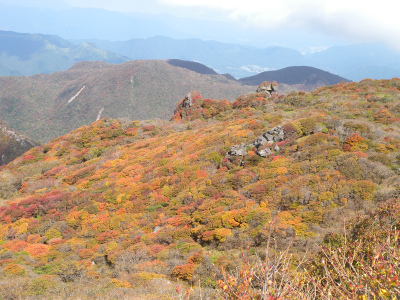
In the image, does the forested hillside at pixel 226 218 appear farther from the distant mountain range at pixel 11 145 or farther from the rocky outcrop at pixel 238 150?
the distant mountain range at pixel 11 145

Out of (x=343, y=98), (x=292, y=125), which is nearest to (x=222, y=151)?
(x=292, y=125)

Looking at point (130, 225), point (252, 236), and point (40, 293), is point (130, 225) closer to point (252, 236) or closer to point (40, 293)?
point (40, 293)

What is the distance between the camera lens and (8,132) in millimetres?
81812

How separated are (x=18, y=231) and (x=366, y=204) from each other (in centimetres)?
2312

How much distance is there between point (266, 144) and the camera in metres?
19.3

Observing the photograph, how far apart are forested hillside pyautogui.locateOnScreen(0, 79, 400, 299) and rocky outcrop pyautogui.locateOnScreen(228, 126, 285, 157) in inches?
4.6

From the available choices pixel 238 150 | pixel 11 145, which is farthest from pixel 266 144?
pixel 11 145

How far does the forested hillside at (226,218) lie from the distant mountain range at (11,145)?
194 ft

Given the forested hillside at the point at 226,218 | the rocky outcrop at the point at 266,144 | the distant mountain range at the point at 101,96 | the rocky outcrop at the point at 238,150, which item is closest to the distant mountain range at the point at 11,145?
the distant mountain range at the point at 101,96

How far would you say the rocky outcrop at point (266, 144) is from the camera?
18633 millimetres

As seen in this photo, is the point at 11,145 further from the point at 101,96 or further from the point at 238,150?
the point at 238,150

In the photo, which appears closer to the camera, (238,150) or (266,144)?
(266,144)

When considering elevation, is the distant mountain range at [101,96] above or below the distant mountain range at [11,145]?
above

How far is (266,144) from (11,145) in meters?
90.9
